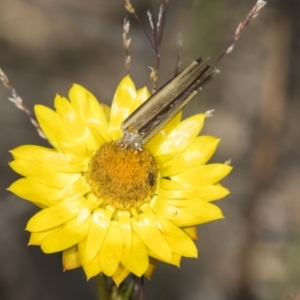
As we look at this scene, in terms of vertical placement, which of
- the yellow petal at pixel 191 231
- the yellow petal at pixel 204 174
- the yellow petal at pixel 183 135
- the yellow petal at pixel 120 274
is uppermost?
the yellow petal at pixel 183 135

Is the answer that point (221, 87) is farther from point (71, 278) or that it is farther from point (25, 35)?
point (71, 278)

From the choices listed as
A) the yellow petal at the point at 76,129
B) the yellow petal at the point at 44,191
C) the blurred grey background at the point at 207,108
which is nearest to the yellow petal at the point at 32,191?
the yellow petal at the point at 44,191

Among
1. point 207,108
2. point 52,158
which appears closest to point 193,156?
point 52,158

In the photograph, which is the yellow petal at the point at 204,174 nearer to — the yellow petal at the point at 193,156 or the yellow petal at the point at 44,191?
the yellow petal at the point at 193,156

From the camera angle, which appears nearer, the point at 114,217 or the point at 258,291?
the point at 114,217

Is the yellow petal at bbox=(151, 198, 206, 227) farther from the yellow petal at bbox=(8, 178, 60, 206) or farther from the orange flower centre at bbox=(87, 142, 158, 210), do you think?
the yellow petal at bbox=(8, 178, 60, 206)

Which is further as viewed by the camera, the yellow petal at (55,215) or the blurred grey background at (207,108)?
the blurred grey background at (207,108)

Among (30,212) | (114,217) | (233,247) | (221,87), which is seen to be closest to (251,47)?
(221,87)
